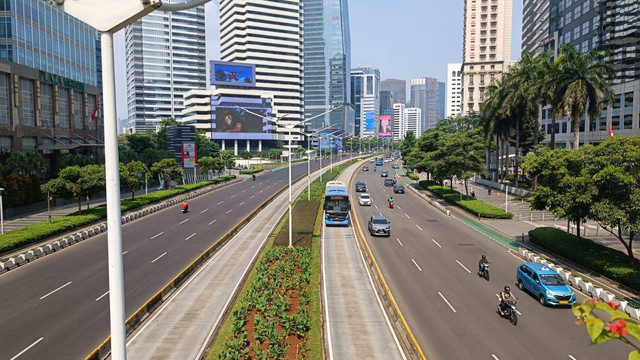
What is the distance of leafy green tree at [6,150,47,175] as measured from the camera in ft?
178

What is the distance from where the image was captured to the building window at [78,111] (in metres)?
76.0

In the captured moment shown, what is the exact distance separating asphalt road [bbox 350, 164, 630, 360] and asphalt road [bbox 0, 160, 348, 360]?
14709 mm

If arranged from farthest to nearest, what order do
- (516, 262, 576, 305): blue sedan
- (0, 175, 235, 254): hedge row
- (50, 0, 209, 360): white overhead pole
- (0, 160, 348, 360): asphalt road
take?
(0, 175, 235, 254): hedge row, (516, 262, 576, 305): blue sedan, (0, 160, 348, 360): asphalt road, (50, 0, 209, 360): white overhead pole

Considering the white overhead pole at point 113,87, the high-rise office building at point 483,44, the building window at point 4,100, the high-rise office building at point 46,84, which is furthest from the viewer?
the high-rise office building at point 483,44

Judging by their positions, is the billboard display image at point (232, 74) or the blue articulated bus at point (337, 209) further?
the billboard display image at point (232, 74)

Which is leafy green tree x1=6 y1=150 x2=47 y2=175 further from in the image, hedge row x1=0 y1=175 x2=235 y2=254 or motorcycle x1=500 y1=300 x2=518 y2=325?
motorcycle x1=500 y1=300 x2=518 y2=325

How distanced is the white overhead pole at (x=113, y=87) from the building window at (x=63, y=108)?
7432cm

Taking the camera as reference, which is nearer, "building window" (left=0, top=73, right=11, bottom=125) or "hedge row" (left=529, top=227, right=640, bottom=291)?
"hedge row" (left=529, top=227, right=640, bottom=291)

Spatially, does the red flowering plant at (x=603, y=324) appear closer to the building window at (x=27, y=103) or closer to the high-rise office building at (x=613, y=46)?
the high-rise office building at (x=613, y=46)

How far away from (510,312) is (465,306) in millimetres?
2589

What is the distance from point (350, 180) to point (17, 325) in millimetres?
76778

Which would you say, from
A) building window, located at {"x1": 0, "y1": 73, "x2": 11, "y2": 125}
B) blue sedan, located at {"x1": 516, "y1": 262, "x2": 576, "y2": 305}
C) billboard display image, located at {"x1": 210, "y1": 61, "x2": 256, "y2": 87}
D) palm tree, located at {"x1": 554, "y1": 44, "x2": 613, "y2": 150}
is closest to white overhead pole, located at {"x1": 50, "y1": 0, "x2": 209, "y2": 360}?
blue sedan, located at {"x1": 516, "y1": 262, "x2": 576, "y2": 305}

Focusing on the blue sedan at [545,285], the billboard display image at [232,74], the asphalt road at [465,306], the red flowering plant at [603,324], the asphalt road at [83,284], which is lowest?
the asphalt road at [465,306]

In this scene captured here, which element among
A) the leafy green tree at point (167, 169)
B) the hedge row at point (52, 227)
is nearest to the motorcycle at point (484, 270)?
the hedge row at point (52, 227)
